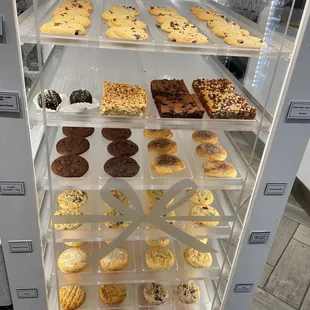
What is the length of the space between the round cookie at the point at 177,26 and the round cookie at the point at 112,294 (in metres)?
1.39

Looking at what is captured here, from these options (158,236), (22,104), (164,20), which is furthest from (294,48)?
(158,236)

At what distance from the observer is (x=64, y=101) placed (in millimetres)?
1557

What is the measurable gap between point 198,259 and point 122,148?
74 centimetres

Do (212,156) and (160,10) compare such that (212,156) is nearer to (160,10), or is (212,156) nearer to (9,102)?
(160,10)

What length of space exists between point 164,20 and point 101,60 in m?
0.51

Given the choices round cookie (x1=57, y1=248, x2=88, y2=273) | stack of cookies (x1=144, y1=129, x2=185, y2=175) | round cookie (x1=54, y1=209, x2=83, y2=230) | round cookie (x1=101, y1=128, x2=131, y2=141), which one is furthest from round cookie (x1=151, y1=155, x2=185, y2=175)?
round cookie (x1=57, y1=248, x2=88, y2=273)

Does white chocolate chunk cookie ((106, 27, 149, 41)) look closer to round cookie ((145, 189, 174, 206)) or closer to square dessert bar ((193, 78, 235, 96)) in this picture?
square dessert bar ((193, 78, 235, 96))

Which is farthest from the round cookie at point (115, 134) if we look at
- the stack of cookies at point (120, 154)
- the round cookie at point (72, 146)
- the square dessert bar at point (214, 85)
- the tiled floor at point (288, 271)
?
the tiled floor at point (288, 271)

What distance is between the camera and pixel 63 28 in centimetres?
132

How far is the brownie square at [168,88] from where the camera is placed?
1706 mm

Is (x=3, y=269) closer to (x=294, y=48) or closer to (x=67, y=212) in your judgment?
(x=67, y=212)

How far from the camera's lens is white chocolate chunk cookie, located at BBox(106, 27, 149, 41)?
133cm

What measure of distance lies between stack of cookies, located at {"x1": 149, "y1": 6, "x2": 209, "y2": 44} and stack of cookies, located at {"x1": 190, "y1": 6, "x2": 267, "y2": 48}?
0.32 feet

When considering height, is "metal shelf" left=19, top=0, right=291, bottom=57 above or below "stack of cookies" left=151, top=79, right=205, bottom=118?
above
